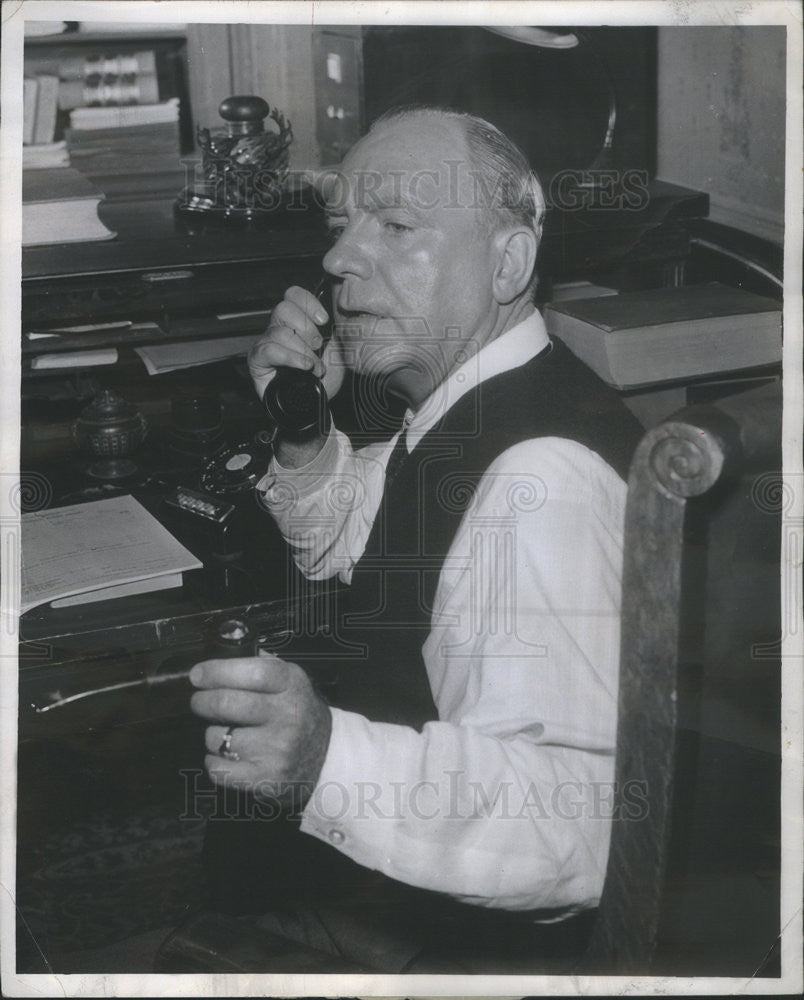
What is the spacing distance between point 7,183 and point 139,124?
0.81 metres

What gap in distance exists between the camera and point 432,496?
3.90 ft

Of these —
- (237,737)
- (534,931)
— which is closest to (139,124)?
(237,737)

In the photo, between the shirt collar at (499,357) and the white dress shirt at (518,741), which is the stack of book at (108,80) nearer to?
the shirt collar at (499,357)

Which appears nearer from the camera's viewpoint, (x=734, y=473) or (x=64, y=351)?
A: (x=734, y=473)

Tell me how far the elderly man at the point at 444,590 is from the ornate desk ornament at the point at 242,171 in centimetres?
34

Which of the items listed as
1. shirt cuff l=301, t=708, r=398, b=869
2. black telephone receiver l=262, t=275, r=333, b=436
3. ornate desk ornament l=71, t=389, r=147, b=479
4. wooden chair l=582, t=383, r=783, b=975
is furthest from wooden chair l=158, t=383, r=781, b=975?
ornate desk ornament l=71, t=389, r=147, b=479

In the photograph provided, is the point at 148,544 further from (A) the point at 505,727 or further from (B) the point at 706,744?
(B) the point at 706,744

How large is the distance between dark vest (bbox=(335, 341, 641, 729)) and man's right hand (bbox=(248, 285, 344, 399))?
0.22 metres

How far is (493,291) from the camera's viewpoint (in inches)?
46.1

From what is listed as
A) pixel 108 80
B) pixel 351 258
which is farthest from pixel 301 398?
pixel 108 80

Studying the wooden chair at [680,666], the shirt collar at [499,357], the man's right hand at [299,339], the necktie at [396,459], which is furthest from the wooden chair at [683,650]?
the man's right hand at [299,339]

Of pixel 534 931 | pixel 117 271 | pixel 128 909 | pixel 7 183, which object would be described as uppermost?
pixel 7 183

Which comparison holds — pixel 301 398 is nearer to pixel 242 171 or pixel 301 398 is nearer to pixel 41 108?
pixel 242 171

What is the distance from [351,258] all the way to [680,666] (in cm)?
67
